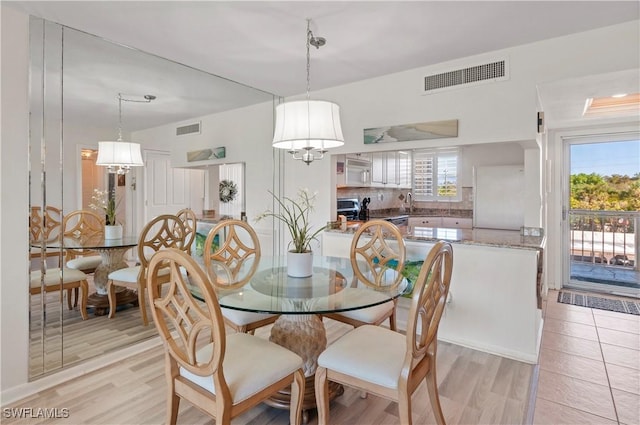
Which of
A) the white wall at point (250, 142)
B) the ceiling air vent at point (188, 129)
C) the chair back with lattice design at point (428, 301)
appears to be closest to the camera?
the chair back with lattice design at point (428, 301)

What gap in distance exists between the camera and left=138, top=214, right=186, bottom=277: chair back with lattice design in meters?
2.86

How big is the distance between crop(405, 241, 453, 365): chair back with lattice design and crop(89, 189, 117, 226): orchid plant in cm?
243

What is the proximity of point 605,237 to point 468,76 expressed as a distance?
3.19 metres

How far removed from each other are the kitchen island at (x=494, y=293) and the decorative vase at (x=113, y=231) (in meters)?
2.40

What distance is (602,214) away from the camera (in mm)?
4391

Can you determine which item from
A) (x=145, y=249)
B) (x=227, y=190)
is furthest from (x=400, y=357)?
(x=227, y=190)

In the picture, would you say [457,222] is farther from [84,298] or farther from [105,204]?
[84,298]

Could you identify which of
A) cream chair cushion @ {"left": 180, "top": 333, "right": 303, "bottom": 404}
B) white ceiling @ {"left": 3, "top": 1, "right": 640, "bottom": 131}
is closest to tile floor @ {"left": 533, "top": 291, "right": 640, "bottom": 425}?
cream chair cushion @ {"left": 180, "top": 333, "right": 303, "bottom": 404}

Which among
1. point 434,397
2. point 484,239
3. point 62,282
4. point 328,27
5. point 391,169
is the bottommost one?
point 434,397

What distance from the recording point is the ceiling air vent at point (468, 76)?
2.73 m

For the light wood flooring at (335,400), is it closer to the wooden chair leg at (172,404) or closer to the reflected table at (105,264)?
the wooden chair leg at (172,404)

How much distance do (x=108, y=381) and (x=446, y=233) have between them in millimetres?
2923

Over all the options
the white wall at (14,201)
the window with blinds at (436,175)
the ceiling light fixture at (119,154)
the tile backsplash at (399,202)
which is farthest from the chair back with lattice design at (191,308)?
the window with blinds at (436,175)

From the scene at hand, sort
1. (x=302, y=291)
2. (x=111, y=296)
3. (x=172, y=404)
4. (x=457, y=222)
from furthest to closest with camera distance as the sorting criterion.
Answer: (x=457, y=222) < (x=111, y=296) < (x=302, y=291) < (x=172, y=404)
